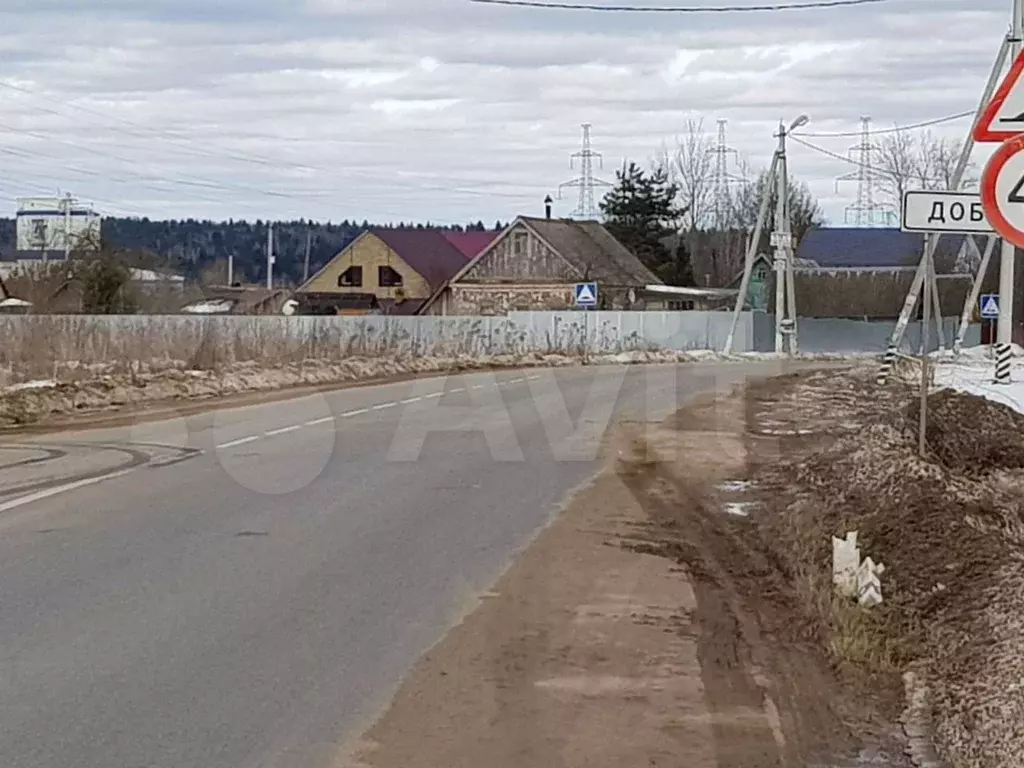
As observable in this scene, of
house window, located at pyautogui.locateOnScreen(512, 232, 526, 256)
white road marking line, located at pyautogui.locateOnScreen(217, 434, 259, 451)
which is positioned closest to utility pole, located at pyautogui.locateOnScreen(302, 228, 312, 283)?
house window, located at pyautogui.locateOnScreen(512, 232, 526, 256)

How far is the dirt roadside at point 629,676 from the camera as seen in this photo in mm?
6637

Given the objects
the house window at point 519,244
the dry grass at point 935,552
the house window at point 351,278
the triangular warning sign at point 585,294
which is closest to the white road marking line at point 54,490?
the dry grass at point 935,552

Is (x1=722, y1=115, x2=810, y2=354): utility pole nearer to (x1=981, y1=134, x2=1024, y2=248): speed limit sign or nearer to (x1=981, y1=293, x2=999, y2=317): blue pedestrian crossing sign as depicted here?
(x1=981, y1=293, x2=999, y2=317): blue pedestrian crossing sign

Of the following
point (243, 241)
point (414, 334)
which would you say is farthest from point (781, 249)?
point (243, 241)

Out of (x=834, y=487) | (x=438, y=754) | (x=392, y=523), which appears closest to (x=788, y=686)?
(x=438, y=754)

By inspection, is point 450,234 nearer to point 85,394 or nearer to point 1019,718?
point 85,394

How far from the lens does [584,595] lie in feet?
33.3

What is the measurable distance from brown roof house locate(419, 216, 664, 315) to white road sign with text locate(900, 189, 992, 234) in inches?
2685

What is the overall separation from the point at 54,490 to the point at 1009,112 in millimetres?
10347

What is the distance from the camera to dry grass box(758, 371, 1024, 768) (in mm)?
7262

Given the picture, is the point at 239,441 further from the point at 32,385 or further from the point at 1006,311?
the point at 1006,311

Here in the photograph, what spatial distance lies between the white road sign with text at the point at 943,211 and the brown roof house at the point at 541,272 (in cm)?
6820

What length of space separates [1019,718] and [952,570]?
328cm

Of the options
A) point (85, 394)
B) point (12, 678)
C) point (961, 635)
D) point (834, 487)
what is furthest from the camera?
A: point (85, 394)
